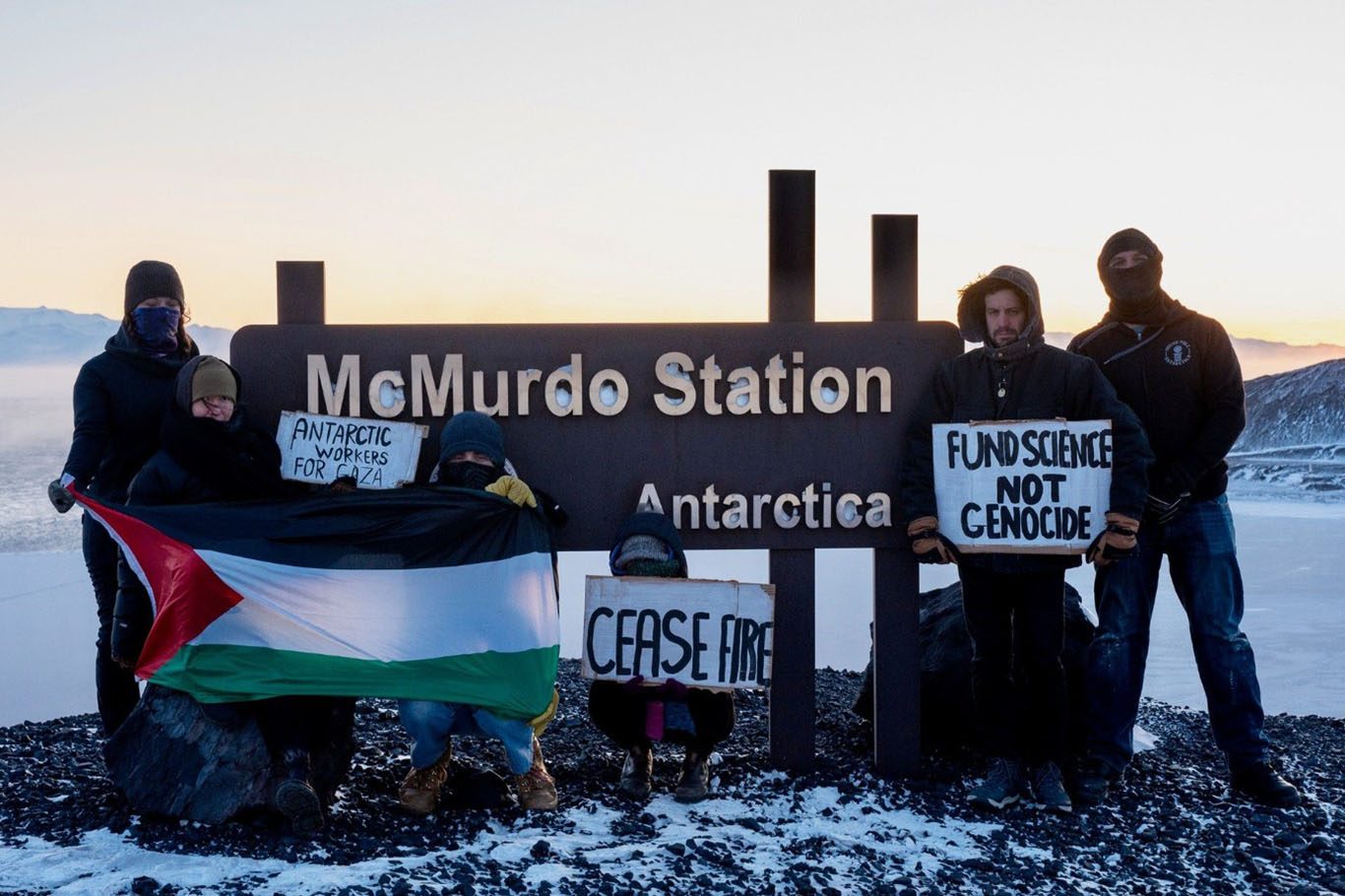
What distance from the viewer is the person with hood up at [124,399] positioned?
499 cm

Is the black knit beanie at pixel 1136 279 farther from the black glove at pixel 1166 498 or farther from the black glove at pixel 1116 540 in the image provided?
the black glove at pixel 1116 540

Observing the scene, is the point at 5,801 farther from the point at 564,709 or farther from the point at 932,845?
the point at 932,845

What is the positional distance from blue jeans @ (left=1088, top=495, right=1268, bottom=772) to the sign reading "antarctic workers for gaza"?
3.48ft

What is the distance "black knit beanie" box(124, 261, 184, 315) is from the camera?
201 inches

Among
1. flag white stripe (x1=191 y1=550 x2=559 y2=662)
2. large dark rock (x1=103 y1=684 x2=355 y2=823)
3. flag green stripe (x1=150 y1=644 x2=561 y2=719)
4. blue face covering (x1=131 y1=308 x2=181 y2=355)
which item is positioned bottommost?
large dark rock (x1=103 y1=684 x2=355 y2=823)

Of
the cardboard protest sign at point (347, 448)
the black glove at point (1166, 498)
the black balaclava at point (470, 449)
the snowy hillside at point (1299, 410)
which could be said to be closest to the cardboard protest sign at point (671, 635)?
the black balaclava at point (470, 449)

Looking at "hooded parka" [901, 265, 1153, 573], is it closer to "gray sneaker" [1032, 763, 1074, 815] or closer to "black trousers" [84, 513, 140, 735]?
"gray sneaker" [1032, 763, 1074, 815]

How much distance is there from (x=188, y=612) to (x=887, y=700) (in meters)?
3.12

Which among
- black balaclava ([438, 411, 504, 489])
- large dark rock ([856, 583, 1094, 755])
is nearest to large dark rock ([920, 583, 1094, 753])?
large dark rock ([856, 583, 1094, 755])

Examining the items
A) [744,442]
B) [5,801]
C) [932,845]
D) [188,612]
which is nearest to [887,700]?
[932,845]

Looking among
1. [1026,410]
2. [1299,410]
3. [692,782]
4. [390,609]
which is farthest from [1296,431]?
[390,609]

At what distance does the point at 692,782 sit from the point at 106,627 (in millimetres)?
2793

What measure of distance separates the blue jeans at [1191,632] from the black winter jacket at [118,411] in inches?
168

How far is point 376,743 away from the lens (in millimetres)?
5828
